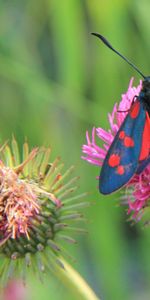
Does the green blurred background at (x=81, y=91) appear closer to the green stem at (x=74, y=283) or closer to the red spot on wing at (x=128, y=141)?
the green stem at (x=74, y=283)

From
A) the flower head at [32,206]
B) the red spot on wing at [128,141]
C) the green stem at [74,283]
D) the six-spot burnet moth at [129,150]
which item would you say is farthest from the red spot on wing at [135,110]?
the green stem at [74,283]

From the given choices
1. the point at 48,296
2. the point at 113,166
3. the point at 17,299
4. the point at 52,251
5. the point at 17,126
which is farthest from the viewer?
the point at 17,126

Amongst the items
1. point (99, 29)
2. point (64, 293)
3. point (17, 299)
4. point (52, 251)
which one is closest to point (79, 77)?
point (99, 29)

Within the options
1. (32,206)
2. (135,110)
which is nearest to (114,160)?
(135,110)

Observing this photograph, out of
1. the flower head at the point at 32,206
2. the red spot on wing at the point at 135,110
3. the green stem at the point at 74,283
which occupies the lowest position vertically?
the green stem at the point at 74,283

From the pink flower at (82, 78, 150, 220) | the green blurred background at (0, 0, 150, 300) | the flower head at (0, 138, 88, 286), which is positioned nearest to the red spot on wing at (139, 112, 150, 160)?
the pink flower at (82, 78, 150, 220)

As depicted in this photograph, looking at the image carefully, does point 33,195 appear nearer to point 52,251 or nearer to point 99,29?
point 52,251

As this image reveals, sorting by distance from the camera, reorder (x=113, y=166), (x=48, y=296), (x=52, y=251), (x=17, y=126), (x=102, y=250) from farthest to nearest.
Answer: (x=17, y=126) < (x=102, y=250) < (x=48, y=296) < (x=52, y=251) < (x=113, y=166)

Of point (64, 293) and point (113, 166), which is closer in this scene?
point (113, 166)
